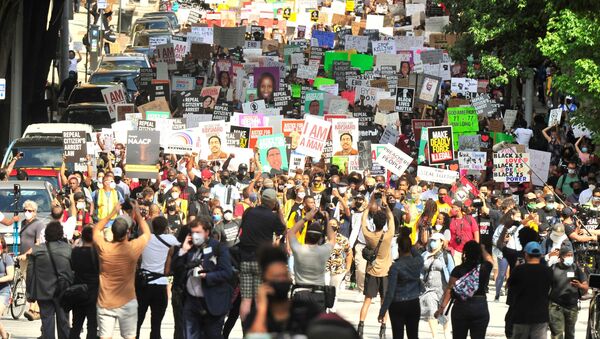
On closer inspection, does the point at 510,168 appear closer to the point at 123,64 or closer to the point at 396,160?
the point at 396,160

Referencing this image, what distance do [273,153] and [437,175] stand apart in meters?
3.96

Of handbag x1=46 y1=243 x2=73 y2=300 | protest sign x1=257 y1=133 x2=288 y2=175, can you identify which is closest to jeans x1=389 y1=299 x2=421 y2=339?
handbag x1=46 y1=243 x2=73 y2=300

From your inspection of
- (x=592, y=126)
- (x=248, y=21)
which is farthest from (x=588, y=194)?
(x=248, y=21)

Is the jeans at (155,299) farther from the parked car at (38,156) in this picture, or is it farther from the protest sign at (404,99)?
the protest sign at (404,99)

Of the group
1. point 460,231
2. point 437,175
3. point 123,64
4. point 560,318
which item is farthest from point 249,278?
point 123,64

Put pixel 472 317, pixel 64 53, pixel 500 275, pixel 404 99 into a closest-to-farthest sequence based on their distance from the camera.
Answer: pixel 472 317
pixel 500 275
pixel 404 99
pixel 64 53

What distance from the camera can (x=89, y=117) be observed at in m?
37.2

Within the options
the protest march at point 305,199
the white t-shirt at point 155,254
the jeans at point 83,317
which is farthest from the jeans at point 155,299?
the jeans at point 83,317

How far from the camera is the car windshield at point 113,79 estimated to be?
1790 inches

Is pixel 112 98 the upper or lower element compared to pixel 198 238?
lower

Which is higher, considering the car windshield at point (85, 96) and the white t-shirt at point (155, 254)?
the white t-shirt at point (155, 254)

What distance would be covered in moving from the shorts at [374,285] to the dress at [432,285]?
23.0 inches

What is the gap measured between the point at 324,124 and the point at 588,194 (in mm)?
Answer: 5232

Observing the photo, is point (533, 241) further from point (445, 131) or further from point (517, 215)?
point (445, 131)
